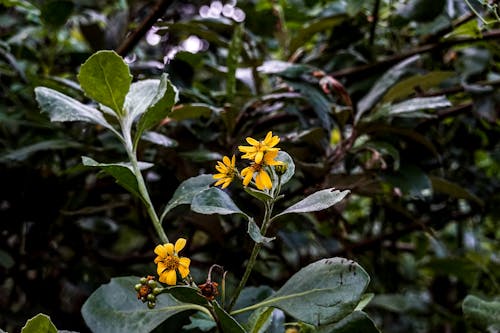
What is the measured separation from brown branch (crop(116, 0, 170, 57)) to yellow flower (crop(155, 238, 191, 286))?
19.5 inches

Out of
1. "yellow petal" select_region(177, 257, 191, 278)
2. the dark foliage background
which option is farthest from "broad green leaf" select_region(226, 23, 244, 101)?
"yellow petal" select_region(177, 257, 191, 278)

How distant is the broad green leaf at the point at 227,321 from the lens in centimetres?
50

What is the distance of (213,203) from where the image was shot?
54cm

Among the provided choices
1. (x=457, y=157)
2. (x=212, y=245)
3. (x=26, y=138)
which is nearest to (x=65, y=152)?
(x=26, y=138)

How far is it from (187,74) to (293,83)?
0.25 metres

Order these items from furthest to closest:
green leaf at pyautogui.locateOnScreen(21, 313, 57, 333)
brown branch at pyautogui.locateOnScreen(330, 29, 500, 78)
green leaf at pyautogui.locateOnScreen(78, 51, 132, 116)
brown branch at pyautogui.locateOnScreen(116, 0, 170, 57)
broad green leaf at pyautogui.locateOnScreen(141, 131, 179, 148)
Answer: brown branch at pyautogui.locateOnScreen(330, 29, 500, 78), brown branch at pyautogui.locateOnScreen(116, 0, 170, 57), broad green leaf at pyautogui.locateOnScreen(141, 131, 179, 148), green leaf at pyautogui.locateOnScreen(78, 51, 132, 116), green leaf at pyautogui.locateOnScreen(21, 313, 57, 333)

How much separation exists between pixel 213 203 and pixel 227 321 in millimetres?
114

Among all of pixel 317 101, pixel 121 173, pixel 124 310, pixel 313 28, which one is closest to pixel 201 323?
pixel 124 310

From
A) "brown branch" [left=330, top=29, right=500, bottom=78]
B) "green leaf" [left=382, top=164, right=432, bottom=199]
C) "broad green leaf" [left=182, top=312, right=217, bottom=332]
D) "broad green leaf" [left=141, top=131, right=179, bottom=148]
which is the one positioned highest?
"broad green leaf" [left=141, top=131, right=179, bottom=148]

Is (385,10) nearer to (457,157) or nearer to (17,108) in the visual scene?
(457,157)

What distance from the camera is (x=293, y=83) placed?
0.91 m

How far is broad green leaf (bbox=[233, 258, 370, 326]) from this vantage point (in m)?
0.49

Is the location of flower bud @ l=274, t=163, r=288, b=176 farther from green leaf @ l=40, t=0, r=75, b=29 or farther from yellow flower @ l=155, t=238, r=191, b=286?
green leaf @ l=40, t=0, r=75, b=29

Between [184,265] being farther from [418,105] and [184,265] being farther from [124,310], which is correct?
[418,105]
